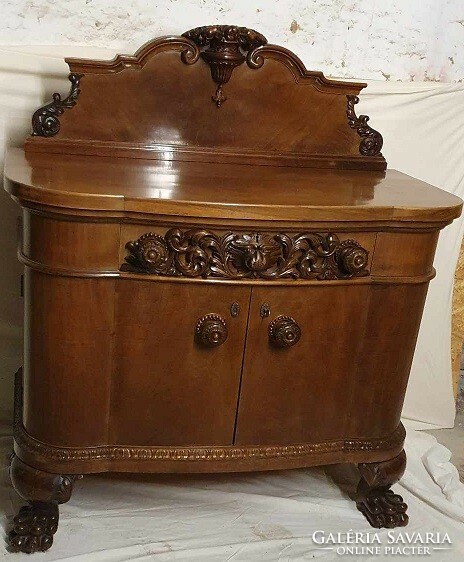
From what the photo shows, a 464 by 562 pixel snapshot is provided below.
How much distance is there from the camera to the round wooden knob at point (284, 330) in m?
1.64

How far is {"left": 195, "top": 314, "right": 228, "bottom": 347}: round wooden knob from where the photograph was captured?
1600mm

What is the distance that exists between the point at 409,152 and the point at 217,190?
90cm

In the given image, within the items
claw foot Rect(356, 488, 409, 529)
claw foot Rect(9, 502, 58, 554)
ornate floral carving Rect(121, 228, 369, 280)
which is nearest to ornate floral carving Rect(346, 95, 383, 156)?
ornate floral carving Rect(121, 228, 369, 280)

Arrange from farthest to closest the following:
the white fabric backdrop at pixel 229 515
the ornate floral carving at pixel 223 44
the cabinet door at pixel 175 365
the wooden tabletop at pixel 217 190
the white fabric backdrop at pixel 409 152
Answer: the white fabric backdrop at pixel 409 152 < the ornate floral carving at pixel 223 44 < the white fabric backdrop at pixel 229 515 < the cabinet door at pixel 175 365 < the wooden tabletop at pixel 217 190

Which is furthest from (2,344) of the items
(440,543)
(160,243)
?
(440,543)

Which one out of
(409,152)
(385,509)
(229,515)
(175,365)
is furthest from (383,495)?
(409,152)

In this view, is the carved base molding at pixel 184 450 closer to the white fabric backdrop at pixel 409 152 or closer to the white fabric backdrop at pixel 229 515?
the white fabric backdrop at pixel 229 515

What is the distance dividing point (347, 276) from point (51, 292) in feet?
2.07

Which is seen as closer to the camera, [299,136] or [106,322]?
[106,322]

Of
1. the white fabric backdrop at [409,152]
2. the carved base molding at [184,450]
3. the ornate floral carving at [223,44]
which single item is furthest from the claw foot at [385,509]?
the ornate floral carving at [223,44]

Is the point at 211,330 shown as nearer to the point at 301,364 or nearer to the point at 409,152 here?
the point at 301,364

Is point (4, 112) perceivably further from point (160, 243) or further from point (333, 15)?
point (333, 15)

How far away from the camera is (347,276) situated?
Result: 1.65m

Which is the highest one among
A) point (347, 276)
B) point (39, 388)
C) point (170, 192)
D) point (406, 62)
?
point (406, 62)
